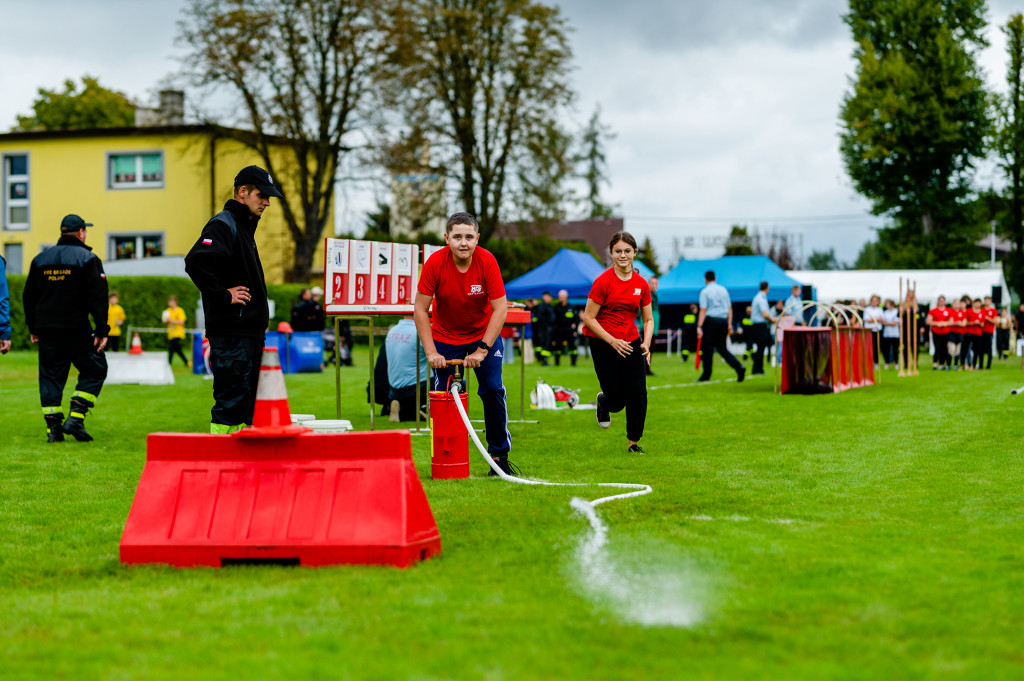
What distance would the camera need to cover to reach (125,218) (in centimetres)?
4256

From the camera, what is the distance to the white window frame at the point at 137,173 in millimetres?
42031

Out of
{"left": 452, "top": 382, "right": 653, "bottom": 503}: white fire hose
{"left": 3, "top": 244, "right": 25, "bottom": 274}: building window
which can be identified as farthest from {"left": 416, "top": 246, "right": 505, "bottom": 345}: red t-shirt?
{"left": 3, "top": 244, "right": 25, "bottom": 274}: building window

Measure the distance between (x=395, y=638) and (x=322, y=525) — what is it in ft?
4.38

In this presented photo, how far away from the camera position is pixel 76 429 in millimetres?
11047

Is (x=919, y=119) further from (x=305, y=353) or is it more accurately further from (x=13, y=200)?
(x=13, y=200)

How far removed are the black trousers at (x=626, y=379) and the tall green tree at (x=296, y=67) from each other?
102 feet

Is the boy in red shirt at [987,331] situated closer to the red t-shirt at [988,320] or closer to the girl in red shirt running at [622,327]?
the red t-shirt at [988,320]

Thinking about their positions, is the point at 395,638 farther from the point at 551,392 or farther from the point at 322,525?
the point at 551,392

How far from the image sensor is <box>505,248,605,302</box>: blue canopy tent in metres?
33.2

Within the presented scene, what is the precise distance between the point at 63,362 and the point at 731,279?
27.6 metres

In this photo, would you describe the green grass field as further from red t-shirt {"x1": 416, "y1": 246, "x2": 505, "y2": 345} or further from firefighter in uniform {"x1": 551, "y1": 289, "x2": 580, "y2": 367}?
firefighter in uniform {"x1": 551, "y1": 289, "x2": 580, "y2": 367}

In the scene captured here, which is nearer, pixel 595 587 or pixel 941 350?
pixel 595 587

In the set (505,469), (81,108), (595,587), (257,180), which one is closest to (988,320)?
(505,469)

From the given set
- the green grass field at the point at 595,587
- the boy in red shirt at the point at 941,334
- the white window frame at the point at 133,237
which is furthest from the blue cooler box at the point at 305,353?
the white window frame at the point at 133,237
